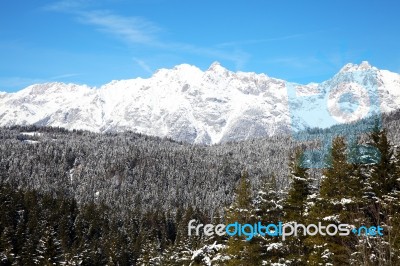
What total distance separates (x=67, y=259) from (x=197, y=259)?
36671mm

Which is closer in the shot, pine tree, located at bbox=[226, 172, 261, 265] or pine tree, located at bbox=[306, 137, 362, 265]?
pine tree, located at bbox=[306, 137, 362, 265]

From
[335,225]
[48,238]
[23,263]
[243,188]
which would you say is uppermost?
A: [243,188]

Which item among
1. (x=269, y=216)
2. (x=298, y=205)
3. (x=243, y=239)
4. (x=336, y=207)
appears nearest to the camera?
(x=336, y=207)

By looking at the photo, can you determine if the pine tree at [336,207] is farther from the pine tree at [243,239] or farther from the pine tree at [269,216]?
the pine tree at [243,239]

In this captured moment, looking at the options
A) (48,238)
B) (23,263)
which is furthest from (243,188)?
(23,263)

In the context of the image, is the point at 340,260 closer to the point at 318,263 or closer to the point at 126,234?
the point at 318,263

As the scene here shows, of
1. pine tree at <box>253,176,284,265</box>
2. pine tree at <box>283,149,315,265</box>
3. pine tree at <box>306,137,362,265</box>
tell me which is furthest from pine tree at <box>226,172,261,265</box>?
pine tree at <box>306,137,362,265</box>

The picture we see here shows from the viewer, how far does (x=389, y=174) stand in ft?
94.1

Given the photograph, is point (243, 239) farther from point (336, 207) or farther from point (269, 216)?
point (336, 207)

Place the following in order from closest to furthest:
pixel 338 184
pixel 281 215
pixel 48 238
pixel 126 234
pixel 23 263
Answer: pixel 338 184, pixel 281 215, pixel 48 238, pixel 23 263, pixel 126 234

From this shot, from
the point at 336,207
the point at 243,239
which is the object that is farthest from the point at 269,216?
the point at 336,207

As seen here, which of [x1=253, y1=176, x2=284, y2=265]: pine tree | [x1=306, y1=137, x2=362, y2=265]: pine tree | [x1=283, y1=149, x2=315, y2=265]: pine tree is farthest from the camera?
[x1=283, y1=149, x2=315, y2=265]: pine tree

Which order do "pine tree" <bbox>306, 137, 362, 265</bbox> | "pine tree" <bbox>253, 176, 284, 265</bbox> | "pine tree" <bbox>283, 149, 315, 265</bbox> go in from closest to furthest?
"pine tree" <bbox>306, 137, 362, 265</bbox>, "pine tree" <bbox>253, 176, 284, 265</bbox>, "pine tree" <bbox>283, 149, 315, 265</bbox>

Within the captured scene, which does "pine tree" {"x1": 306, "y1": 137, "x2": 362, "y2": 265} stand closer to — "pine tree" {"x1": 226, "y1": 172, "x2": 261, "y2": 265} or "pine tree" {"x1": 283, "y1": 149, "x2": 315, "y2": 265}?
"pine tree" {"x1": 283, "y1": 149, "x2": 315, "y2": 265}
